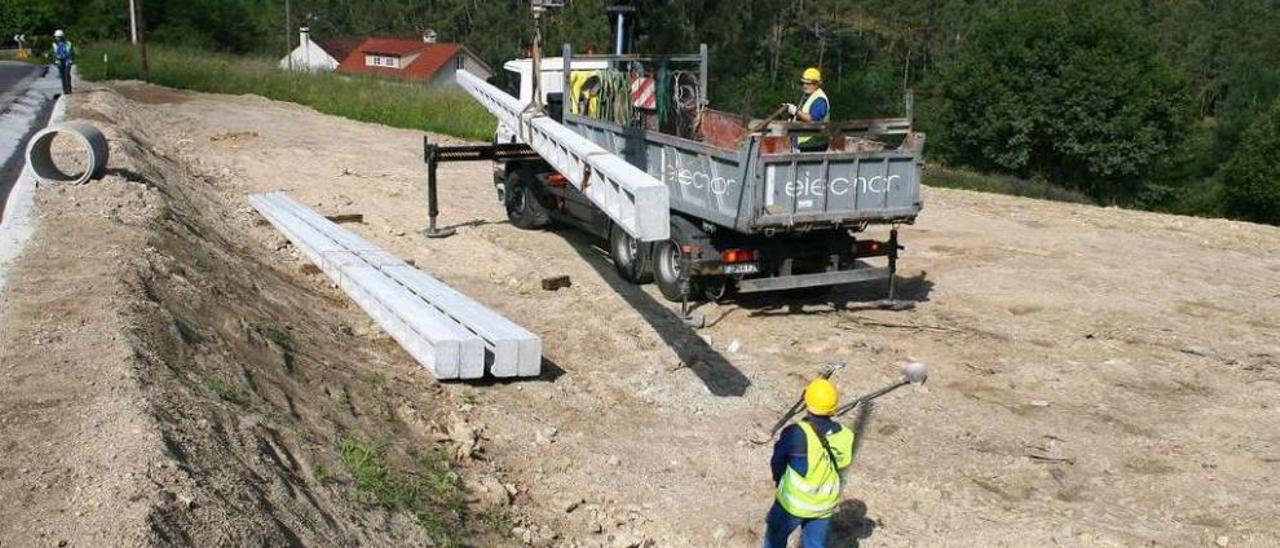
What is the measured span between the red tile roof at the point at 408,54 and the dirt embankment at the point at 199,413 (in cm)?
6897

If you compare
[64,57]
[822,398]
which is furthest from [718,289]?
[64,57]

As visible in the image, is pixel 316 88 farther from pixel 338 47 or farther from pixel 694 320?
pixel 338 47

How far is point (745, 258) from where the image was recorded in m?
10.2

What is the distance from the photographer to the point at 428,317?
8828mm

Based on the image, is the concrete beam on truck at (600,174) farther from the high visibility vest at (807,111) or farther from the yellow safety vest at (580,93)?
the high visibility vest at (807,111)

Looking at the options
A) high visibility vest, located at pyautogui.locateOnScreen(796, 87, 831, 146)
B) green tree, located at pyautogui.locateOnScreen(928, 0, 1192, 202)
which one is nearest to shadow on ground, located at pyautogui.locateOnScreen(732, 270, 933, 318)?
high visibility vest, located at pyautogui.locateOnScreen(796, 87, 831, 146)

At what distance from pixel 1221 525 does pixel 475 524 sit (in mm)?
4537

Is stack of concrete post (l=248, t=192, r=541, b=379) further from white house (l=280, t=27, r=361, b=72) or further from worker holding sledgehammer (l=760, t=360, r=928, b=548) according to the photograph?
white house (l=280, t=27, r=361, b=72)

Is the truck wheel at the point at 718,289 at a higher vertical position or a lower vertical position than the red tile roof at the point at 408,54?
lower

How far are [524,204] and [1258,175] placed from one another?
127 feet

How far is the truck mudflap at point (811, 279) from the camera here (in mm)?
10219

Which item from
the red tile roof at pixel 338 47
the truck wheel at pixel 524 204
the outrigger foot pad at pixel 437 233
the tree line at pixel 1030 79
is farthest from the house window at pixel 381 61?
the outrigger foot pad at pixel 437 233

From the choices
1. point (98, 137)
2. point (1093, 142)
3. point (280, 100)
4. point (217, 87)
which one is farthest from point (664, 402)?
point (1093, 142)

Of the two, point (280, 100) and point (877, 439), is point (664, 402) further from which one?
point (280, 100)
